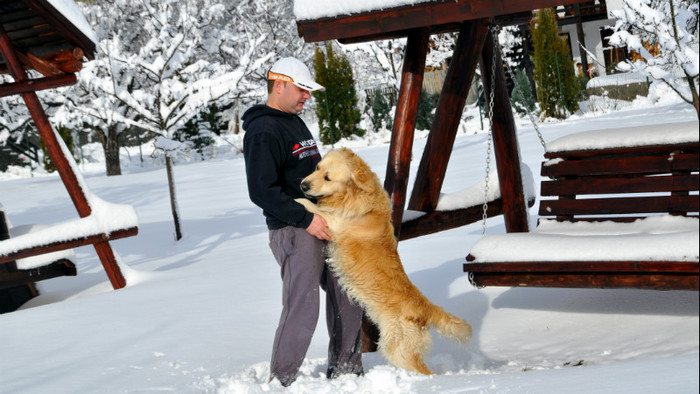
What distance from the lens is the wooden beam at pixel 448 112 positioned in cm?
507

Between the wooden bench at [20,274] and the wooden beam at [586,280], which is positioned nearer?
the wooden beam at [586,280]

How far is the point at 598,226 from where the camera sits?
15.1 feet

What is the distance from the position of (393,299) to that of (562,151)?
1.80 meters

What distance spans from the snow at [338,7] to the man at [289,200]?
0.65 metres

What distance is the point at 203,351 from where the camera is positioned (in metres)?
4.85

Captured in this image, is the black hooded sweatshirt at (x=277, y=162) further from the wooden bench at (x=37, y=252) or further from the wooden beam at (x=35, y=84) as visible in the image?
the wooden beam at (x=35, y=84)

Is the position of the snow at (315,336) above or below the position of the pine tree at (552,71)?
below

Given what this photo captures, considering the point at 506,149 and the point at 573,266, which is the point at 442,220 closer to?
the point at 506,149

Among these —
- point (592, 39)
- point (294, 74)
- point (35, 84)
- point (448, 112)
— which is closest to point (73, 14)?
point (35, 84)

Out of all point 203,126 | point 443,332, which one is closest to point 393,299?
point 443,332

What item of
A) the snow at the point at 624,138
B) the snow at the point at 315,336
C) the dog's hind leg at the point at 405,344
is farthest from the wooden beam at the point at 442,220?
the dog's hind leg at the point at 405,344

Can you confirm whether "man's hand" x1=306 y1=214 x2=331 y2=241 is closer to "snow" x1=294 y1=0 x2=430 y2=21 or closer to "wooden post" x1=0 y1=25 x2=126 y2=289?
"snow" x1=294 y1=0 x2=430 y2=21

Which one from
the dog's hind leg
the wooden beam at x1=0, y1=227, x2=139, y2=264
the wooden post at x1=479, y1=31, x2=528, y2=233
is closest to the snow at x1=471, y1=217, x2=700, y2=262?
the dog's hind leg

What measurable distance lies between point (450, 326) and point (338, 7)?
1.98 metres
